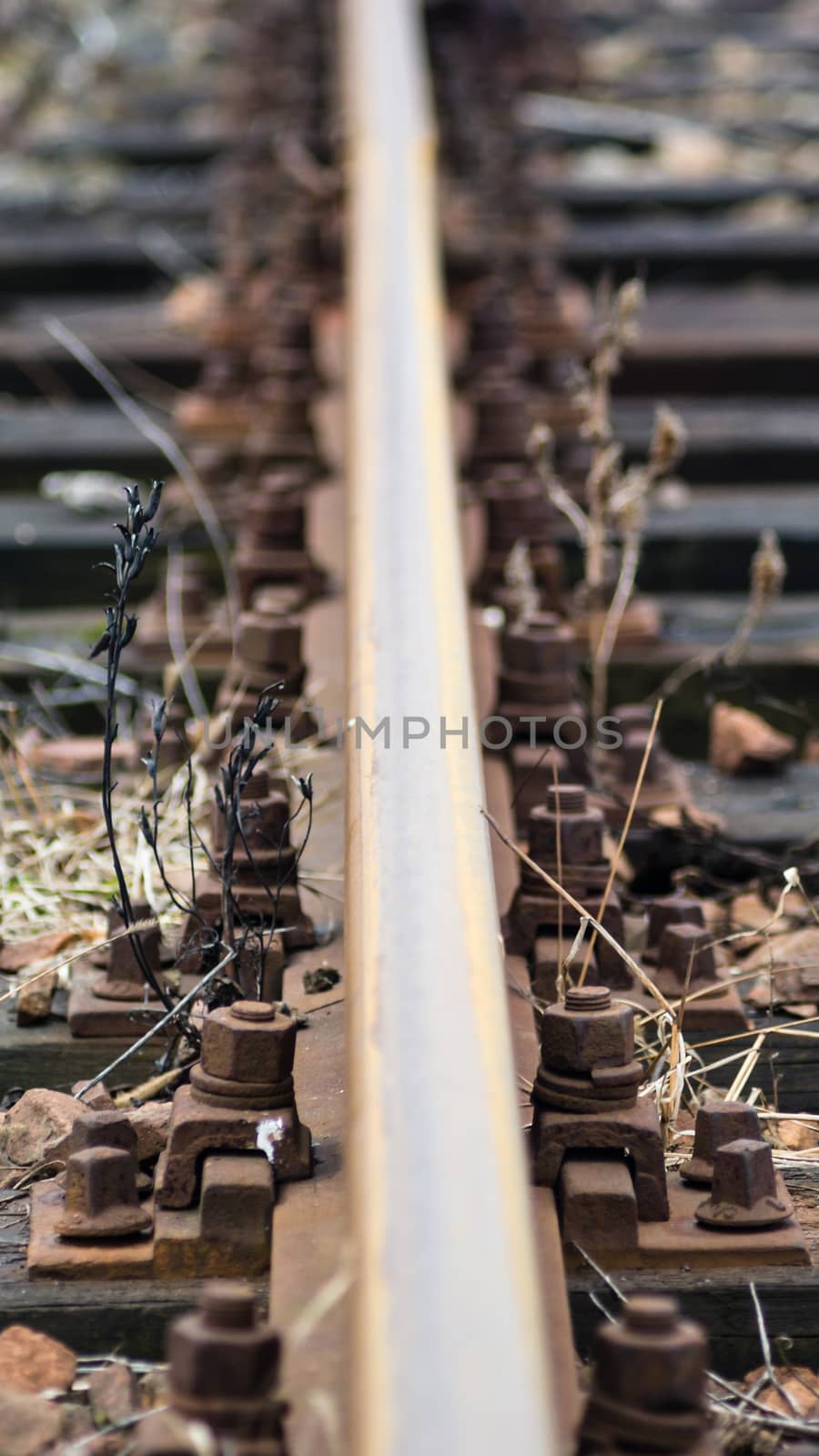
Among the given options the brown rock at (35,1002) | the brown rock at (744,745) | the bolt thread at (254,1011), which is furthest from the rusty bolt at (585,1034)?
the brown rock at (744,745)

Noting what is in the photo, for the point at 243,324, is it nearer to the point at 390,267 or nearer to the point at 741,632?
the point at 390,267

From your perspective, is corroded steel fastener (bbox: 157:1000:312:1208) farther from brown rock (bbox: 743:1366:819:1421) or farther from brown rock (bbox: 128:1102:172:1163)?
brown rock (bbox: 743:1366:819:1421)

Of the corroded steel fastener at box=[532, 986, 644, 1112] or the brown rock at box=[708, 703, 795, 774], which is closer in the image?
the corroded steel fastener at box=[532, 986, 644, 1112]

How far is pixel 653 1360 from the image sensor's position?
120 cm

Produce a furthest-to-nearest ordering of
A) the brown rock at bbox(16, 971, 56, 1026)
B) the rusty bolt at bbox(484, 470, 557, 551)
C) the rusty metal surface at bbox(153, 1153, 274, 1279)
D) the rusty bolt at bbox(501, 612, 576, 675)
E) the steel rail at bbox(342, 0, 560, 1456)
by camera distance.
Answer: the rusty bolt at bbox(484, 470, 557, 551) → the rusty bolt at bbox(501, 612, 576, 675) → the brown rock at bbox(16, 971, 56, 1026) → the rusty metal surface at bbox(153, 1153, 274, 1279) → the steel rail at bbox(342, 0, 560, 1456)

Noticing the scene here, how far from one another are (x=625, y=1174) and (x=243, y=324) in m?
3.03

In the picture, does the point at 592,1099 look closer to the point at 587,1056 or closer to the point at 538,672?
the point at 587,1056

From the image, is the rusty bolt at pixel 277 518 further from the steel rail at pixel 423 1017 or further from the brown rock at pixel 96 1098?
the brown rock at pixel 96 1098

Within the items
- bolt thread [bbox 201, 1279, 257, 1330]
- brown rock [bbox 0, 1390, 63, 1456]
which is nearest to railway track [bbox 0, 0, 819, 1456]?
bolt thread [bbox 201, 1279, 257, 1330]

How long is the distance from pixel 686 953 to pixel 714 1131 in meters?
0.42

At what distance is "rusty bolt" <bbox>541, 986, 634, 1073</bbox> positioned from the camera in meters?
1.63

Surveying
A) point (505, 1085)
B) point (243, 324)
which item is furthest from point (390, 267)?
point (505, 1085)

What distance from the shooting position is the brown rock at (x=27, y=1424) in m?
1.35

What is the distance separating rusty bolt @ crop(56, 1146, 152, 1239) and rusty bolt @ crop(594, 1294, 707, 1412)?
524 mm
